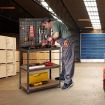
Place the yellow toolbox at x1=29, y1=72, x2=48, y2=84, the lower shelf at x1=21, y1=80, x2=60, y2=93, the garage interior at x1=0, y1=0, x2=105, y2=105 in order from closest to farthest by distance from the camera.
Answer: the garage interior at x1=0, y1=0, x2=105, y2=105 → the lower shelf at x1=21, y1=80, x2=60, y2=93 → the yellow toolbox at x1=29, y1=72, x2=48, y2=84

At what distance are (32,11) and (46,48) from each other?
7.54m

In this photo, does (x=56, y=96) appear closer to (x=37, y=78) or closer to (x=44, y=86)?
(x=44, y=86)

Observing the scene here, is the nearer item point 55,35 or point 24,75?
point 55,35

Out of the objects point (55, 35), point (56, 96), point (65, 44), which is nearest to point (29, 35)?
point (55, 35)

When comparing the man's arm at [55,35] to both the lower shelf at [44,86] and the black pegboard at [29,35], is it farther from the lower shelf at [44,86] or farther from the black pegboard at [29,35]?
the lower shelf at [44,86]

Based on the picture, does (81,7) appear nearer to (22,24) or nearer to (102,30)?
(22,24)

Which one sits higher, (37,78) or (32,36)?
(32,36)

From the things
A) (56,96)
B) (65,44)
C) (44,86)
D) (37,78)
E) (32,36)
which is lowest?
(56,96)

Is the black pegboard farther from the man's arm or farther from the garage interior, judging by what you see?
the garage interior

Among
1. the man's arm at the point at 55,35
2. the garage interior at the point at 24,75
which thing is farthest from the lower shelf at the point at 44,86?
the man's arm at the point at 55,35

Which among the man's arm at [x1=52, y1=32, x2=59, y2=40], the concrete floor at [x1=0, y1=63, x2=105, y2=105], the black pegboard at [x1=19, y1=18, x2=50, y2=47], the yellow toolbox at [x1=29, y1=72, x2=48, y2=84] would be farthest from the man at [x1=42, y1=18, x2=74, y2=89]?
the yellow toolbox at [x1=29, y1=72, x2=48, y2=84]

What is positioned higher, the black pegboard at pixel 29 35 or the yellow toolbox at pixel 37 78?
the black pegboard at pixel 29 35

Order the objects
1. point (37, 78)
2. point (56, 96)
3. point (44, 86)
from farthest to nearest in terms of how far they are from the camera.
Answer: point (37, 78) → point (44, 86) → point (56, 96)

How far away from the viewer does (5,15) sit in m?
12.9
